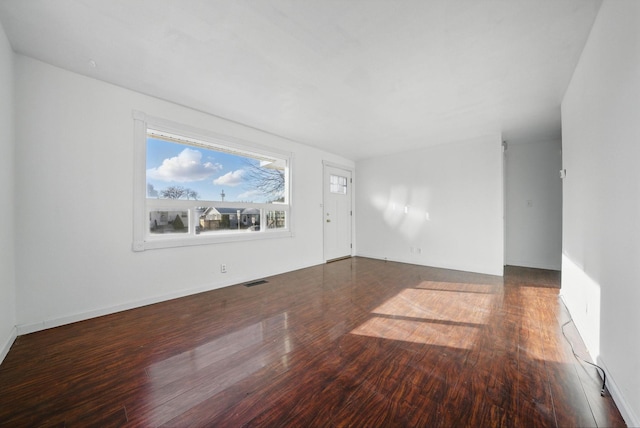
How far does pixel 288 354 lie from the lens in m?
1.91

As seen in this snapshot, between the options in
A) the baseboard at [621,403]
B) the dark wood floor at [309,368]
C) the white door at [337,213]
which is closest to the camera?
the baseboard at [621,403]

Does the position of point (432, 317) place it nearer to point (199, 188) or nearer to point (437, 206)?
point (437, 206)

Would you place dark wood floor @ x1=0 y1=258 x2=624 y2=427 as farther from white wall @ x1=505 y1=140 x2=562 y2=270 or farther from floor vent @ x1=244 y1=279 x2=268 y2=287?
white wall @ x1=505 y1=140 x2=562 y2=270

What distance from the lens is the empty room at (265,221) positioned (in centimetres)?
143

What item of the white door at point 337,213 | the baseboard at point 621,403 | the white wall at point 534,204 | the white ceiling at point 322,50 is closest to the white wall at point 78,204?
the white ceiling at point 322,50

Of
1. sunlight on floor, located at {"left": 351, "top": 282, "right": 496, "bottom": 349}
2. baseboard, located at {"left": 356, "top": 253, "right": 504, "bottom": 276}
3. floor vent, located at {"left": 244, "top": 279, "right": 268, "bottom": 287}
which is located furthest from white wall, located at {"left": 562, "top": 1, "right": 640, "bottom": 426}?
floor vent, located at {"left": 244, "top": 279, "right": 268, "bottom": 287}

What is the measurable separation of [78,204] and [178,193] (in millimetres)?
990

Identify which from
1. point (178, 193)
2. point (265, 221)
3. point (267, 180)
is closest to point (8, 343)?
point (178, 193)

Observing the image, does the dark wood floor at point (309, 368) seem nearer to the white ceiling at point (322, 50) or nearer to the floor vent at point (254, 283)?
the floor vent at point (254, 283)

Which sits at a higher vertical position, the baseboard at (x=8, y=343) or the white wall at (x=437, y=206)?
the white wall at (x=437, y=206)

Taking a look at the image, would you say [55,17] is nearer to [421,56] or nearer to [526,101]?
[421,56]

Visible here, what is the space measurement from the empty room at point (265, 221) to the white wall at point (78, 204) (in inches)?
0.7

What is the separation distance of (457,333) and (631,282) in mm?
1276

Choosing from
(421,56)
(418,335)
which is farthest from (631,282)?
(421,56)
